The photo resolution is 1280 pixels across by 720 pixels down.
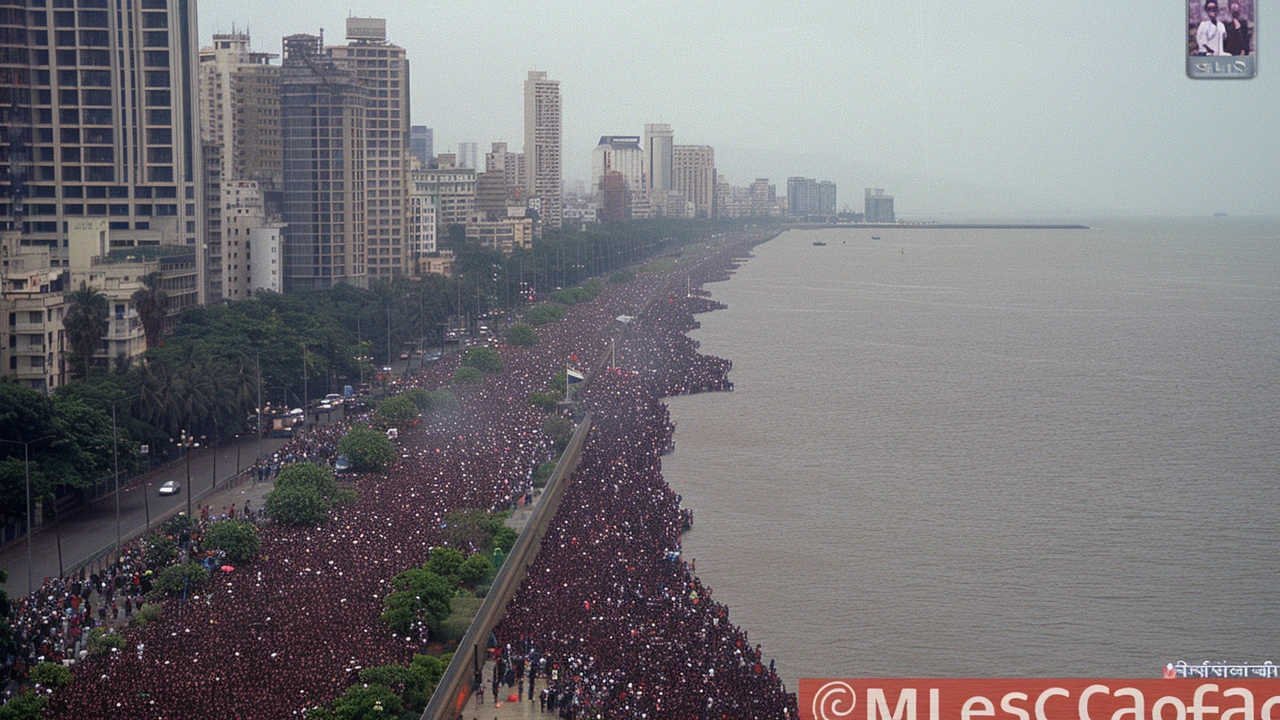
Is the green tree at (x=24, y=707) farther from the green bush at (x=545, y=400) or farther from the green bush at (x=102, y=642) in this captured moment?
the green bush at (x=545, y=400)

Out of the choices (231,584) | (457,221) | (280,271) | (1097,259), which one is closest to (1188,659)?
(231,584)

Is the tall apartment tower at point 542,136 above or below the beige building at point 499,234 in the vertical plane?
above

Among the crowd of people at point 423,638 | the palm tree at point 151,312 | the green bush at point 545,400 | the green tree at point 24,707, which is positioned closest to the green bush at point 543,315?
the green bush at point 545,400

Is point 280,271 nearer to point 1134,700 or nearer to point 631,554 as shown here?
point 631,554

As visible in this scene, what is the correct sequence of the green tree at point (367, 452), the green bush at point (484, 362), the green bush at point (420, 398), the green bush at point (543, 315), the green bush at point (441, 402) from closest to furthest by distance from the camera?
1. the green tree at point (367, 452)
2. the green bush at point (420, 398)
3. the green bush at point (441, 402)
4. the green bush at point (484, 362)
5. the green bush at point (543, 315)

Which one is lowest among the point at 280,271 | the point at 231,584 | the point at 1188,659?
the point at 1188,659

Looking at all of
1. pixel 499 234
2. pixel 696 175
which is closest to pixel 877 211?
pixel 696 175
